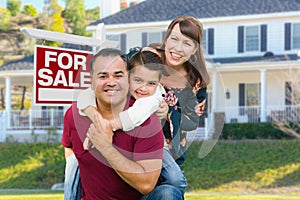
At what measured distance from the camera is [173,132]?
176 inches

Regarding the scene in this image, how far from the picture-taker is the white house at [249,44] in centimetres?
2472

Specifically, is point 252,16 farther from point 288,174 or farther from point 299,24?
point 288,174

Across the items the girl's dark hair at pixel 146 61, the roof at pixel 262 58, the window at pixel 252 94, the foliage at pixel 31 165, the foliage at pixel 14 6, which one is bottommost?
the foliage at pixel 31 165

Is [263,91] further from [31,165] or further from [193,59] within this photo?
[193,59]

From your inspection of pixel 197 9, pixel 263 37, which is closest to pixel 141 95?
pixel 263 37

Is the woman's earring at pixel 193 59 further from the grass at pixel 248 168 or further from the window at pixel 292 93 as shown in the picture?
the window at pixel 292 93

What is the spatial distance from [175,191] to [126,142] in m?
0.50

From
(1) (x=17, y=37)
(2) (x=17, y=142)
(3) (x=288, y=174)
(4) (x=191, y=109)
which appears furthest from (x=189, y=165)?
(1) (x=17, y=37)

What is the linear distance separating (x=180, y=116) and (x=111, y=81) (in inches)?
28.2

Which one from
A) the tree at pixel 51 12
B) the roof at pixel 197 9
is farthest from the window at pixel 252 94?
the tree at pixel 51 12

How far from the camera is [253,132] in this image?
22297 mm

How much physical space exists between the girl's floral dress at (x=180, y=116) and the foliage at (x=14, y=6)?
2472 inches

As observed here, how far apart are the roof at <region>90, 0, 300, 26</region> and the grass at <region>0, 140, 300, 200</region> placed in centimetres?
647

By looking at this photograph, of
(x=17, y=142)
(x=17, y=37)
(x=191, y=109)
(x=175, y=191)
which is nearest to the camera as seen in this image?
(x=175, y=191)
